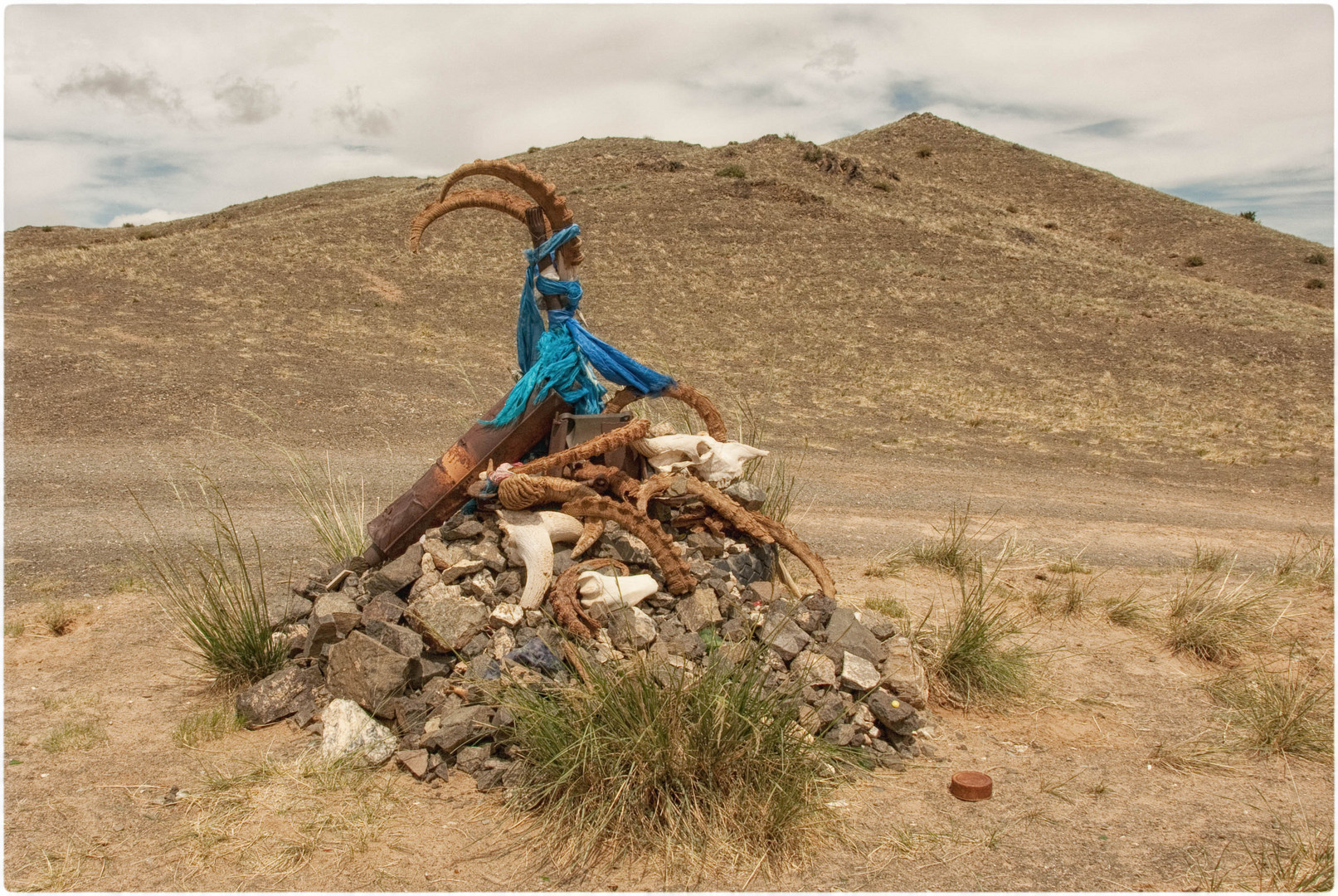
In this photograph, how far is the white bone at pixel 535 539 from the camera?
4480 mm

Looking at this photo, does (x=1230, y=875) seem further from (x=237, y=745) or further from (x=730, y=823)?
(x=237, y=745)

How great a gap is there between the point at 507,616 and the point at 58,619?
3.43 m

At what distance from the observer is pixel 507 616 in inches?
175

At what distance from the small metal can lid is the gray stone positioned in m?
0.79

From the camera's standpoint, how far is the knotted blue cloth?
5039mm

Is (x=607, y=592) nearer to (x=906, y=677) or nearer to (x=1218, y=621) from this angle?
(x=906, y=677)

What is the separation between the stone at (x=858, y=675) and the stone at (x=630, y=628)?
98cm

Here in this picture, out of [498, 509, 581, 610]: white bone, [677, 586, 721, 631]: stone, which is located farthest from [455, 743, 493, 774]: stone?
[677, 586, 721, 631]: stone

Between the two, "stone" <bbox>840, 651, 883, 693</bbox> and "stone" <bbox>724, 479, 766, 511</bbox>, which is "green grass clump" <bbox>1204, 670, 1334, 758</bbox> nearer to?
"stone" <bbox>840, 651, 883, 693</bbox>

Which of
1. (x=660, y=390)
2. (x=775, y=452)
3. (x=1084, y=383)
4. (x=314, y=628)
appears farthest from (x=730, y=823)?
(x=1084, y=383)

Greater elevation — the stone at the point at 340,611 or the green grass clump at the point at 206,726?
the stone at the point at 340,611

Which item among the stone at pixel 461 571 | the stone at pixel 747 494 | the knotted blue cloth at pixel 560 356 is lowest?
the stone at pixel 461 571

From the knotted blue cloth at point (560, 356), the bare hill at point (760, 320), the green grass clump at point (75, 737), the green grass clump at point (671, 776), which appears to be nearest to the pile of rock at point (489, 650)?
the green grass clump at point (671, 776)

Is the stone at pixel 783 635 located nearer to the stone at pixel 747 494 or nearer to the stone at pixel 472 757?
the stone at pixel 747 494
